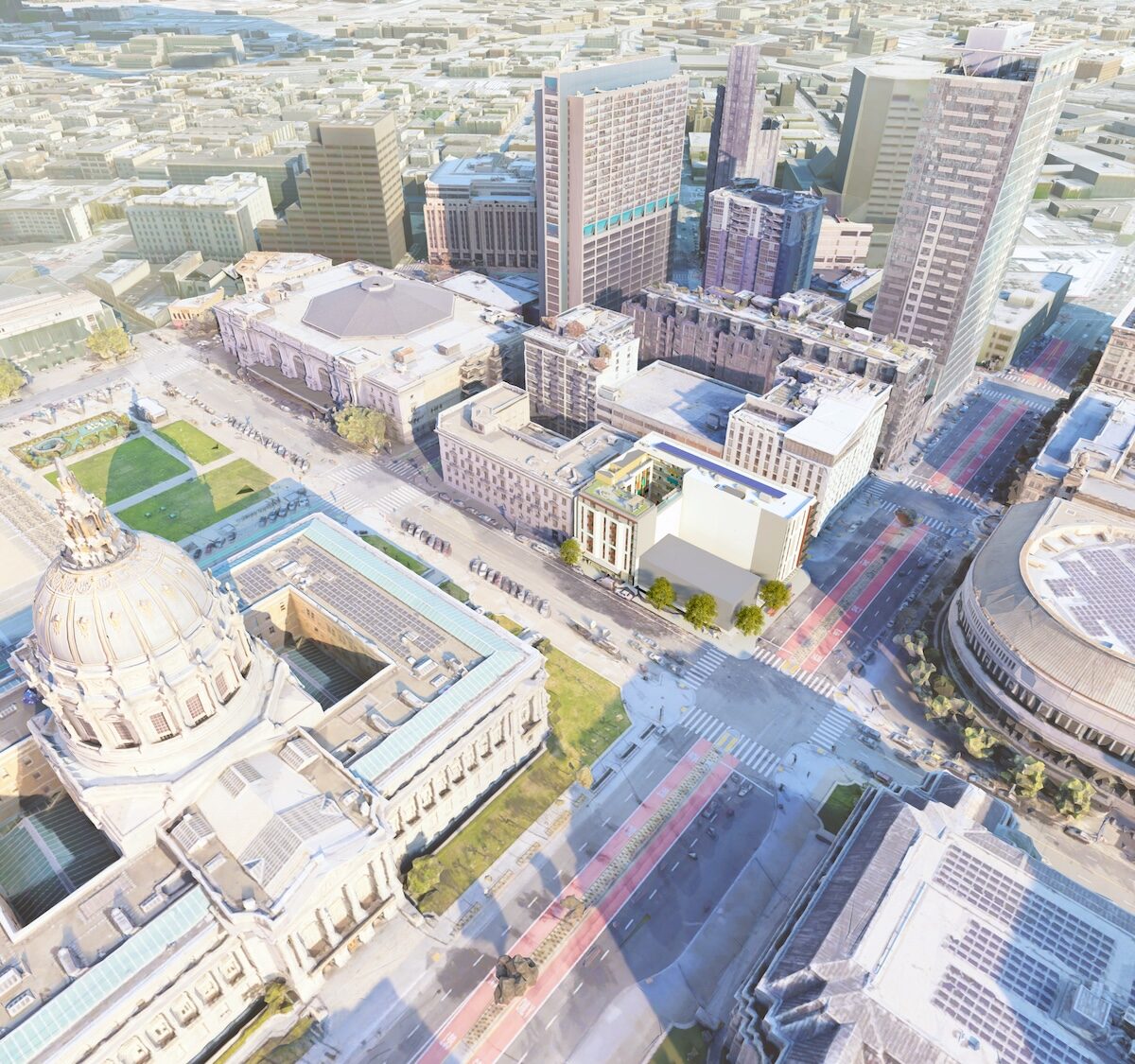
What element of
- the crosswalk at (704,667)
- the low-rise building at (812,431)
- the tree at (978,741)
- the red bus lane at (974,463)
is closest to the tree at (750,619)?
the crosswalk at (704,667)

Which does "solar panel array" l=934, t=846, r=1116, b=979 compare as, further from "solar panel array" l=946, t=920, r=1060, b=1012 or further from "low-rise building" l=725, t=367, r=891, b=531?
"low-rise building" l=725, t=367, r=891, b=531

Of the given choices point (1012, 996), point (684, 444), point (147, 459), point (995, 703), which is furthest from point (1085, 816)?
point (147, 459)

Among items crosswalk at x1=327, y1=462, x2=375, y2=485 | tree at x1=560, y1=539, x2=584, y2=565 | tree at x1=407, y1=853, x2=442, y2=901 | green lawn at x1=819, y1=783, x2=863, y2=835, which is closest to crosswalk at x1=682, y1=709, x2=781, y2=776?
green lawn at x1=819, y1=783, x2=863, y2=835

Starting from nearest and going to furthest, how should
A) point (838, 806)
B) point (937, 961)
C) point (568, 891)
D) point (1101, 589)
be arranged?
point (937, 961)
point (568, 891)
point (838, 806)
point (1101, 589)

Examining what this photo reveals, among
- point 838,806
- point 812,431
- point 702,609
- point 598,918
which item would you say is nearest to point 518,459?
point 702,609

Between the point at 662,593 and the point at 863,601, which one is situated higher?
the point at 662,593

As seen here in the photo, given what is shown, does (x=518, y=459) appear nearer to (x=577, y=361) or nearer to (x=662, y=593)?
(x=577, y=361)

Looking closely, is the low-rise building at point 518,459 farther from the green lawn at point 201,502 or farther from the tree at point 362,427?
the green lawn at point 201,502
